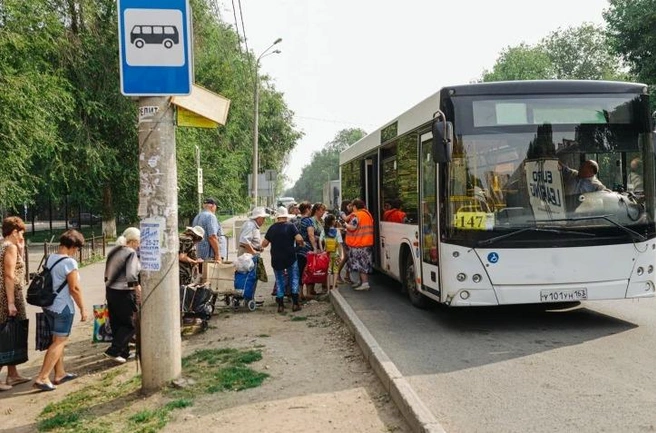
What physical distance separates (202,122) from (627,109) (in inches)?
205

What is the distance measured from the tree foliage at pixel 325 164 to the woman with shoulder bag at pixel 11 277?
133 meters

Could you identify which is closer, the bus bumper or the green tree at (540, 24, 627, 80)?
the bus bumper

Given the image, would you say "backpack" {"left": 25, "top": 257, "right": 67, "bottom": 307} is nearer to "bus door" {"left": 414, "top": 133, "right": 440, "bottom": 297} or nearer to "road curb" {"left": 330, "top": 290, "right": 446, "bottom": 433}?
"road curb" {"left": 330, "top": 290, "right": 446, "bottom": 433}

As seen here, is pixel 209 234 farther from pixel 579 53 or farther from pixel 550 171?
pixel 579 53

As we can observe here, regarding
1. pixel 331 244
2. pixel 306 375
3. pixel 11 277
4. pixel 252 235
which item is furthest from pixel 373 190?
pixel 11 277

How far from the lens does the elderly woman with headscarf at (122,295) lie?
743 centimetres

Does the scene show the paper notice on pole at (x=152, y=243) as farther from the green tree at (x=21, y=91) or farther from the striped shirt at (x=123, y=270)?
the green tree at (x=21, y=91)

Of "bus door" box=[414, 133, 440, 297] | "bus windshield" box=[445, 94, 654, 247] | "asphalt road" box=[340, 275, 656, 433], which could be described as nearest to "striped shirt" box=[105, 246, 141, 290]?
"asphalt road" box=[340, 275, 656, 433]

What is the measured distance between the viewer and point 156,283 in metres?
5.93

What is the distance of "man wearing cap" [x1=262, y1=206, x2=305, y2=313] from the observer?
1008 centimetres

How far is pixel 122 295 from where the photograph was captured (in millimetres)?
7441

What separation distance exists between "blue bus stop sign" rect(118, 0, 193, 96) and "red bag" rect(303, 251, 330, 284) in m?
5.98

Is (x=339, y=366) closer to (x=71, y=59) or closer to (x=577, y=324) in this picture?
(x=577, y=324)

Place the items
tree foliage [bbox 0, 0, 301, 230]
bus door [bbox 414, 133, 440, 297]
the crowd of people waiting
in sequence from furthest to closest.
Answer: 1. tree foliage [bbox 0, 0, 301, 230]
2. bus door [bbox 414, 133, 440, 297]
3. the crowd of people waiting
